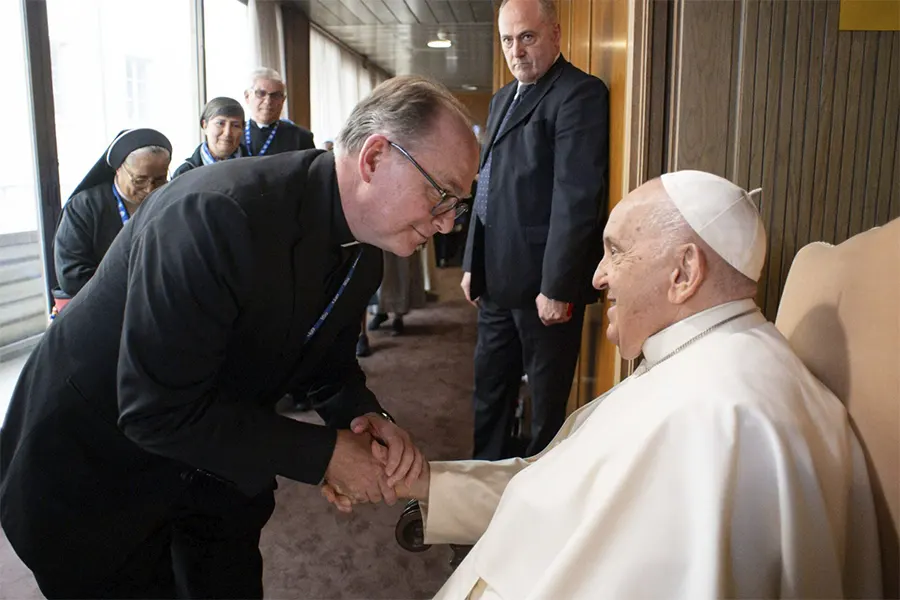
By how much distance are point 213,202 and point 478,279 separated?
1684 mm

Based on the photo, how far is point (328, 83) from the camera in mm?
8031

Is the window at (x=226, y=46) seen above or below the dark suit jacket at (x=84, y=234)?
above

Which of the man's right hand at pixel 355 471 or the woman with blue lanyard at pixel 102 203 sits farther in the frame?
the woman with blue lanyard at pixel 102 203

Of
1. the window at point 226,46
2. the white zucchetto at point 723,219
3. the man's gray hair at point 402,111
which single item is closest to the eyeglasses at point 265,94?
the window at point 226,46

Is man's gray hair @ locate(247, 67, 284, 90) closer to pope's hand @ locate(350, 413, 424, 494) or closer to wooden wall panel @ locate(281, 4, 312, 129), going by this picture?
pope's hand @ locate(350, 413, 424, 494)

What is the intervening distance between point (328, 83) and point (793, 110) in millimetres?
7010

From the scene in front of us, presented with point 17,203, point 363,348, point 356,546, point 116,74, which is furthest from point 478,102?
point 356,546

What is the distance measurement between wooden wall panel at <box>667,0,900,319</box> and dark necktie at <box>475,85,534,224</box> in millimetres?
918

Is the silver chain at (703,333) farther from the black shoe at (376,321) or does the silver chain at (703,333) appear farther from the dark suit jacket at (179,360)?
the black shoe at (376,321)

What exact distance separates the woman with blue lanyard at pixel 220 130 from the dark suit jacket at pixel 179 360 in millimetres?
2205

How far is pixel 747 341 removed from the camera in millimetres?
1071

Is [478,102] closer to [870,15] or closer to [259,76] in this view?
[259,76]

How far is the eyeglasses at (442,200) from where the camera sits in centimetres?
116

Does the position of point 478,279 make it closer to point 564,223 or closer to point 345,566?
point 564,223
